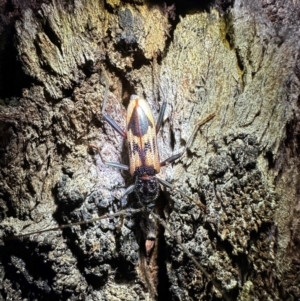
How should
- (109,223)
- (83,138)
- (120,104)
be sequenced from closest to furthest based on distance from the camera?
(109,223)
(83,138)
(120,104)

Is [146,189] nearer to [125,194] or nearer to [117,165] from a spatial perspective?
[125,194]

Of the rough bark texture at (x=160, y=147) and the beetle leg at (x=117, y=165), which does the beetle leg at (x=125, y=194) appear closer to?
the rough bark texture at (x=160, y=147)

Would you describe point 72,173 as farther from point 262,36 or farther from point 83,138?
point 262,36

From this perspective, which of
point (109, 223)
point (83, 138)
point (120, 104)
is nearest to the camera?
point (109, 223)

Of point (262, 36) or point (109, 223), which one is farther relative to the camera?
point (262, 36)

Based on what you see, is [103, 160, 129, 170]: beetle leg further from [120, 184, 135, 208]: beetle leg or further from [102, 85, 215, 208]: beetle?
[120, 184, 135, 208]: beetle leg

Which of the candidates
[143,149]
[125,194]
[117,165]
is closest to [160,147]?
[143,149]

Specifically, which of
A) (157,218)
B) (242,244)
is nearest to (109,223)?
(157,218)
